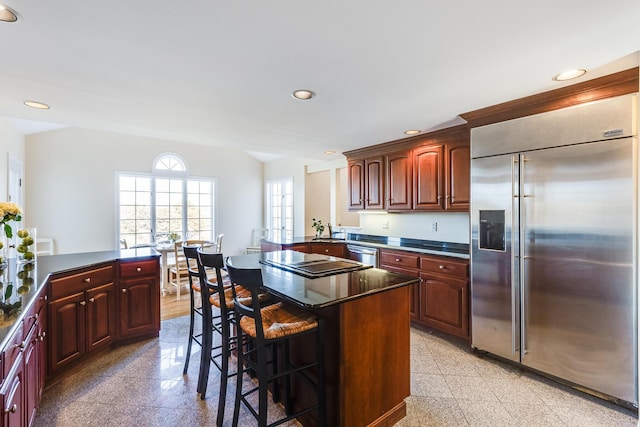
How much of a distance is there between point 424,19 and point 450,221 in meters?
2.74

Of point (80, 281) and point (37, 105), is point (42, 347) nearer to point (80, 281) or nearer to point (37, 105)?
point (80, 281)

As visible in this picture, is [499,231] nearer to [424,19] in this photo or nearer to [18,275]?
[424,19]

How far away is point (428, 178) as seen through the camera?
3.54 m

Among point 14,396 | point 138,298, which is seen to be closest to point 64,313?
point 138,298

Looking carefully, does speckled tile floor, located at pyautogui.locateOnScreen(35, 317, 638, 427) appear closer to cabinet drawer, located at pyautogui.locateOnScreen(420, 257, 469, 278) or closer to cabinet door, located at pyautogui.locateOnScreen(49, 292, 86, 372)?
cabinet door, located at pyautogui.locateOnScreen(49, 292, 86, 372)

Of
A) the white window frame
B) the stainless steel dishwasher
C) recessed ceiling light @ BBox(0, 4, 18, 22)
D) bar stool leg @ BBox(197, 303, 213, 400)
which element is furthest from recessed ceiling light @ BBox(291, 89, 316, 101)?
the white window frame

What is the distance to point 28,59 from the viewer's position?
1.81 meters

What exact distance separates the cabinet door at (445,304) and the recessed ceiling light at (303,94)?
2221 mm

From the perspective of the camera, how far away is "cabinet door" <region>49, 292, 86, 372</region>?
2223 mm

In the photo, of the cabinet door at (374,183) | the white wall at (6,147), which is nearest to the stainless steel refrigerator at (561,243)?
the cabinet door at (374,183)

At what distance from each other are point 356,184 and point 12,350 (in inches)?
154

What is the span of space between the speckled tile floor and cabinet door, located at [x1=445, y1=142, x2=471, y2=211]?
1529 millimetres

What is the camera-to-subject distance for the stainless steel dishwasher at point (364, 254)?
3875 mm

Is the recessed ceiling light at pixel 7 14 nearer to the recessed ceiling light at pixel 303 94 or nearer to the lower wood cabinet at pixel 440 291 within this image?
the recessed ceiling light at pixel 303 94
